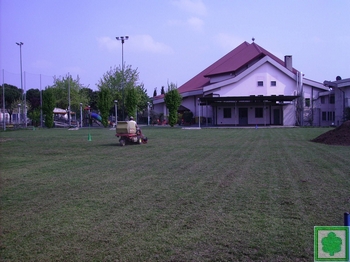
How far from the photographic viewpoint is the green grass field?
5078 millimetres

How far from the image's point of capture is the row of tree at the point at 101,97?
47.7 meters

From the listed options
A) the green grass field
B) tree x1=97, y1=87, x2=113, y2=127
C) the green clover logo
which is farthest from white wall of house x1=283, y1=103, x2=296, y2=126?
the green clover logo

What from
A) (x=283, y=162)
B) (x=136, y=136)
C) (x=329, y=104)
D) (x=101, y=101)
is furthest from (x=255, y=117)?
(x=283, y=162)

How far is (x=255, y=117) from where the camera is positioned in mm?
50250

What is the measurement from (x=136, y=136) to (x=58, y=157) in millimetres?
6073

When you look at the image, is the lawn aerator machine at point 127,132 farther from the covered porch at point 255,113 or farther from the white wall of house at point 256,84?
the white wall of house at point 256,84

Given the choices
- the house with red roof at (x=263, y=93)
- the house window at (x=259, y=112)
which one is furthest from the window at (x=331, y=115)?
the house window at (x=259, y=112)

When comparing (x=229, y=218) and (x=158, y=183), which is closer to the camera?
(x=229, y=218)

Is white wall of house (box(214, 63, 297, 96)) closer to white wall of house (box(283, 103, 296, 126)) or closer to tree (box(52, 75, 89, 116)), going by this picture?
white wall of house (box(283, 103, 296, 126))

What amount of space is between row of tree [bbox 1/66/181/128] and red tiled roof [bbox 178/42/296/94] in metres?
9.13

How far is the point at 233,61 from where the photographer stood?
55.2 meters

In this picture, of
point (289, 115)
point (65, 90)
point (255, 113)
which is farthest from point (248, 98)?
point (65, 90)

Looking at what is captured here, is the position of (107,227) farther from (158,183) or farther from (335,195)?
(335,195)

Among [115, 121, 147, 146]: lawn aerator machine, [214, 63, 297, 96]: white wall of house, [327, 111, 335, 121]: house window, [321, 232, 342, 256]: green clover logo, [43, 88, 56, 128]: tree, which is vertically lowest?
[321, 232, 342, 256]: green clover logo
